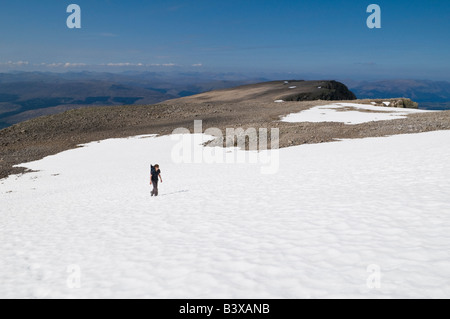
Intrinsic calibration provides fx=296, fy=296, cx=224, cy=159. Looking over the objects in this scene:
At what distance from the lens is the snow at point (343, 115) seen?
A: 3459 centimetres

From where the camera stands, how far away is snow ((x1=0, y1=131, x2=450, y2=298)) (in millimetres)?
5898

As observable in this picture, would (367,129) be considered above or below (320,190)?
above

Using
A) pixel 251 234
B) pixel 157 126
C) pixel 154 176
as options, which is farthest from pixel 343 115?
pixel 251 234

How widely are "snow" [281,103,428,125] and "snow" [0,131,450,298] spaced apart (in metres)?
15.5

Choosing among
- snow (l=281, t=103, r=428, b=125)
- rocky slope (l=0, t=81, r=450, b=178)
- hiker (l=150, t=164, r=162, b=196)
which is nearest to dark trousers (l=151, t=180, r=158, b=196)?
hiker (l=150, t=164, r=162, b=196)

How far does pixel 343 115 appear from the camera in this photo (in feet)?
125

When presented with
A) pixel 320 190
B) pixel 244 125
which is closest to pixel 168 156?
pixel 244 125

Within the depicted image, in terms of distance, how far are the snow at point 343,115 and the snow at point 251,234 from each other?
15.5 m

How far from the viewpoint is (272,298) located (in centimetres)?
538

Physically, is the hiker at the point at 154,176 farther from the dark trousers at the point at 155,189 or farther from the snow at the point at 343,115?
the snow at the point at 343,115
